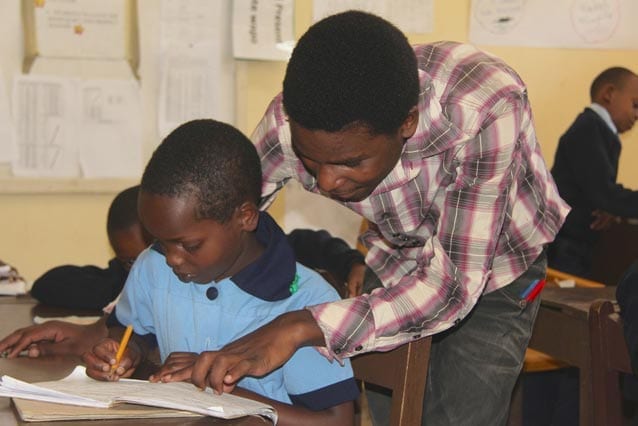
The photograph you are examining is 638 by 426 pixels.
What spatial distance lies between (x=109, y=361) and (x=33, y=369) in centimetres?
16

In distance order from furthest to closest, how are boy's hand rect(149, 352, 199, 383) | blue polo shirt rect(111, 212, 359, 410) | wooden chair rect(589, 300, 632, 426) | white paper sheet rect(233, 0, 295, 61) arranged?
1. white paper sheet rect(233, 0, 295, 61)
2. wooden chair rect(589, 300, 632, 426)
3. blue polo shirt rect(111, 212, 359, 410)
4. boy's hand rect(149, 352, 199, 383)

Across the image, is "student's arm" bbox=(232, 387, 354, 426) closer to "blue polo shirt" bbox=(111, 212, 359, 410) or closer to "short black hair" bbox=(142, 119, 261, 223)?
"blue polo shirt" bbox=(111, 212, 359, 410)

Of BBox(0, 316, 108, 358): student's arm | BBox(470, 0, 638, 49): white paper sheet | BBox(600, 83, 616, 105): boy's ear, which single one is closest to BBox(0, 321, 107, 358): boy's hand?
BBox(0, 316, 108, 358): student's arm

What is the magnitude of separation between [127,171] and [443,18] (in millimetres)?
1522

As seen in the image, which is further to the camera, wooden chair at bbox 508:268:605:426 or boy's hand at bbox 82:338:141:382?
wooden chair at bbox 508:268:605:426

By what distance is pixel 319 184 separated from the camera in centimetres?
133

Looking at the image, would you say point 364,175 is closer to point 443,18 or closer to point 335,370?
point 335,370

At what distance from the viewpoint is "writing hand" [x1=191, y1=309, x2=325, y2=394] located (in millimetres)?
1188

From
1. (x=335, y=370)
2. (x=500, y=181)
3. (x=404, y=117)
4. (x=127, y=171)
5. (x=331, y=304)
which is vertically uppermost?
(x=404, y=117)

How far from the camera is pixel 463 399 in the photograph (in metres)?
1.64

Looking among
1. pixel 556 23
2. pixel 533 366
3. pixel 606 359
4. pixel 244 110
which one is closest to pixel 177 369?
pixel 606 359

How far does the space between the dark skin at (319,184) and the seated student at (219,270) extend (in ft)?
0.32

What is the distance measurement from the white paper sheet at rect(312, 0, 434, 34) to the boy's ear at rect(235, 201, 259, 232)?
2.42 meters

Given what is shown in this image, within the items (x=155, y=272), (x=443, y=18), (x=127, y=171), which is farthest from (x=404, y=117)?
(x=443, y=18)
